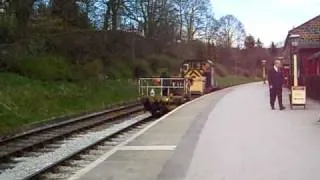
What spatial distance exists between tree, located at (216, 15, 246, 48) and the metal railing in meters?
78.8

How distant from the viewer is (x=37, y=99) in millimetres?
29812

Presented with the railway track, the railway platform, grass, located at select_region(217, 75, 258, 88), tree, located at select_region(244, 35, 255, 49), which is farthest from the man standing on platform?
tree, located at select_region(244, 35, 255, 49)

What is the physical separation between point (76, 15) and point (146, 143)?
27.6m

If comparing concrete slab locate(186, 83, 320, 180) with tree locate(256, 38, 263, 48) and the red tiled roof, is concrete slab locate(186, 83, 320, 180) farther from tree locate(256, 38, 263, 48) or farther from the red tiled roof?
tree locate(256, 38, 263, 48)

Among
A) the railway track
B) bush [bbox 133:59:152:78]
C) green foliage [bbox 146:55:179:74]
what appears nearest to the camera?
the railway track

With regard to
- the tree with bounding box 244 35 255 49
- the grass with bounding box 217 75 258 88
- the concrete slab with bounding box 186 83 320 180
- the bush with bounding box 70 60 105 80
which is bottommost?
the concrete slab with bounding box 186 83 320 180

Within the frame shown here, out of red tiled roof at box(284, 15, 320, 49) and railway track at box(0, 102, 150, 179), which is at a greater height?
red tiled roof at box(284, 15, 320, 49)

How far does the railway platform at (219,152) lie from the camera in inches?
396

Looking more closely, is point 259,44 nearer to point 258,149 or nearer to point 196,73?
point 196,73

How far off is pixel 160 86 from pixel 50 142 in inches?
493

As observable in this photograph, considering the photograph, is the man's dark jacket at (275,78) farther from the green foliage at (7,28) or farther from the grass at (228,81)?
the grass at (228,81)

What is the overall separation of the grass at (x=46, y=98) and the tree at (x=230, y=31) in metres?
69.1

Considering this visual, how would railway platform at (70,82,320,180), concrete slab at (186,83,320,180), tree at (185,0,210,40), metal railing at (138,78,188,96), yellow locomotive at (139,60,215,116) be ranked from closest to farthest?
concrete slab at (186,83,320,180), railway platform at (70,82,320,180), yellow locomotive at (139,60,215,116), metal railing at (138,78,188,96), tree at (185,0,210,40)

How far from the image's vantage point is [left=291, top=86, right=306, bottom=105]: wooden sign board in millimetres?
22953
